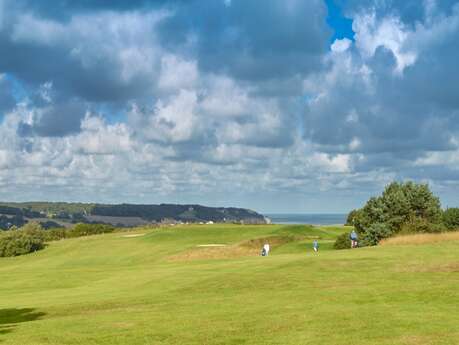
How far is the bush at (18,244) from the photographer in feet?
354

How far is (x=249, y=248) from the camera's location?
242 ft

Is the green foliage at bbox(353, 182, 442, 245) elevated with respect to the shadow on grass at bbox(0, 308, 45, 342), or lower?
elevated

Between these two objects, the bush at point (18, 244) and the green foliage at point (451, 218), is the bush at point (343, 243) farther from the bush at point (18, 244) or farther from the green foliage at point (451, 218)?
the bush at point (18, 244)

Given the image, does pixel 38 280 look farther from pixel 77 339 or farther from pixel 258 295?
pixel 77 339

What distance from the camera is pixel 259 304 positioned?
24453 millimetres

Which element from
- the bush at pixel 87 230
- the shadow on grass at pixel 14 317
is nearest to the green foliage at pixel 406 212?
the shadow on grass at pixel 14 317

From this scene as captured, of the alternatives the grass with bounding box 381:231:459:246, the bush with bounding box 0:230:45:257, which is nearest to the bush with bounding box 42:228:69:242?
the bush with bounding box 0:230:45:257

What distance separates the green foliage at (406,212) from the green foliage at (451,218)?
9.23 metres

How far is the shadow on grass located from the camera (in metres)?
22.8

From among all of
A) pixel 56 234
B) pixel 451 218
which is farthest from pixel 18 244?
pixel 451 218

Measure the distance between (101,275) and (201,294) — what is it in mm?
19215

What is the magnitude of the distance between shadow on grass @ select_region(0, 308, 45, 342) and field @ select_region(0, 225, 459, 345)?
5 cm

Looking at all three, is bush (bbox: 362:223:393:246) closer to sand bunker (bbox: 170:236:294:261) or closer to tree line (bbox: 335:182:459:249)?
tree line (bbox: 335:182:459:249)

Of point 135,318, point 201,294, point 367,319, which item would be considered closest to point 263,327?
point 367,319
